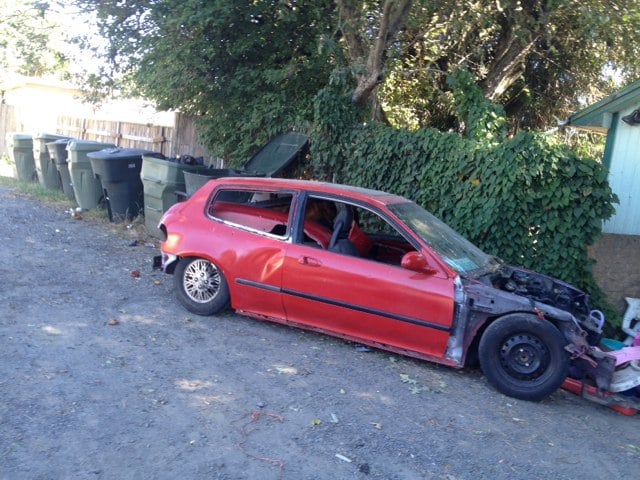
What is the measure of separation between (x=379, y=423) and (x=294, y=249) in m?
2.11

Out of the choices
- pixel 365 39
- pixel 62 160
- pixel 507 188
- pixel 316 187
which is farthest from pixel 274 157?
pixel 62 160

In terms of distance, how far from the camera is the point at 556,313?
5.46m

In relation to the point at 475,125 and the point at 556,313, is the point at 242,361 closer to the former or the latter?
the point at 556,313

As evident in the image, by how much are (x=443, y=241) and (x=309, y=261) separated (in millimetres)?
1300

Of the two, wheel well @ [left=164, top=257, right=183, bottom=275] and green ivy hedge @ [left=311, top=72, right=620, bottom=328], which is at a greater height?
green ivy hedge @ [left=311, top=72, right=620, bottom=328]

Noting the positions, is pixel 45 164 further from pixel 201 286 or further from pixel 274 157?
pixel 201 286

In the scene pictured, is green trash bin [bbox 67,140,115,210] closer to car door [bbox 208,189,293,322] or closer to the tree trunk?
the tree trunk

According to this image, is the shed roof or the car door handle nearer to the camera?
the car door handle

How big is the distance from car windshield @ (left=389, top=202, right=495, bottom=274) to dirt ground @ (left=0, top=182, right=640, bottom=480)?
101cm

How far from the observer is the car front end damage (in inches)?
215

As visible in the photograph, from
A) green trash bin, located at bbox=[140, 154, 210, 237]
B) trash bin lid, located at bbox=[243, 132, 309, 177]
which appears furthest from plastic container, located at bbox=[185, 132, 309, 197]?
green trash bin, located at bbox=[140, 154, 210, 237]

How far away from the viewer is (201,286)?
6.87 metres

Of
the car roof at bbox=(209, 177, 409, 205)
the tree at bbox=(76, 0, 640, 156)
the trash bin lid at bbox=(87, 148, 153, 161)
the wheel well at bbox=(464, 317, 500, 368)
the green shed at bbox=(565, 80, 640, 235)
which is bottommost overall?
the wheel well at bbox=(464, 317, 500, 368)

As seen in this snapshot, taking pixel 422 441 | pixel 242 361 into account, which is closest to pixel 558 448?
pixel 422 441
